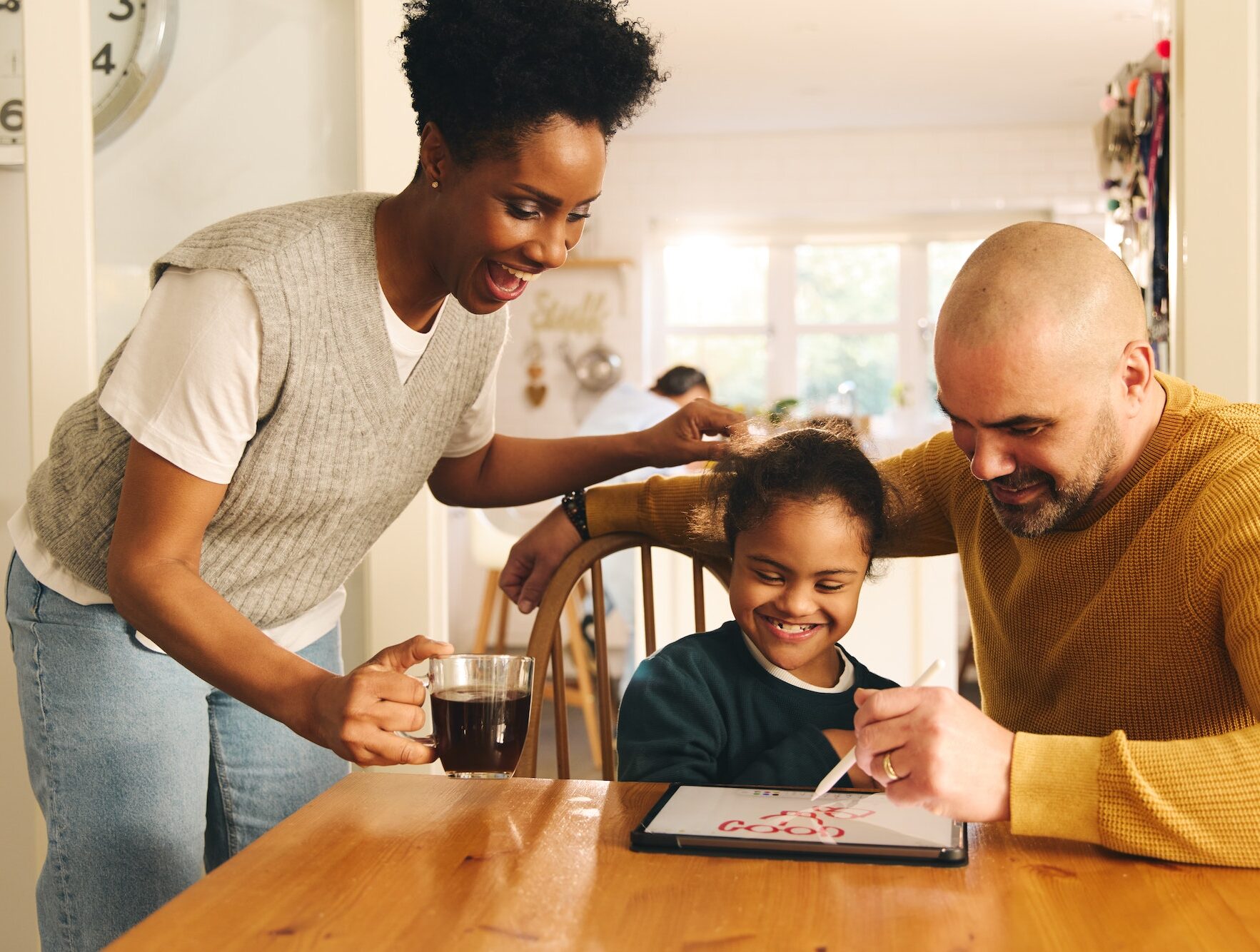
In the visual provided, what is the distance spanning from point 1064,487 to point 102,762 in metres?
1.07

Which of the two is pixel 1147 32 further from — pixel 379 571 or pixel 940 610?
pixel 379 571

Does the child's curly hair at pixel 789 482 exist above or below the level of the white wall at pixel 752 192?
below

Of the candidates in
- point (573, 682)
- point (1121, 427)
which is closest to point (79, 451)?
point (1121, 427)

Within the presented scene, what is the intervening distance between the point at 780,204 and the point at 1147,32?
2079 millimetres

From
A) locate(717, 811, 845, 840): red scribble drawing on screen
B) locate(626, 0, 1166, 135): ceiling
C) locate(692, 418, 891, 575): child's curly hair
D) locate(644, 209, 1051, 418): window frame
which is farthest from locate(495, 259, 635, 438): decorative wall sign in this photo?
locate(717, 811, 845, 840): red scribble drawing on screen

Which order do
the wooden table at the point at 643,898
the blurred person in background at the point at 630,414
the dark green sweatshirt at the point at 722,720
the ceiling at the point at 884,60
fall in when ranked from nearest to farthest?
the wooden table at the point at 643,898
the dark green sweatshirt at the point at 722,720
the blurred person in background at the point at 630,414
the ceiling at the point at 884,60

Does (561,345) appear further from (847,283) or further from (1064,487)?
(1064,487)

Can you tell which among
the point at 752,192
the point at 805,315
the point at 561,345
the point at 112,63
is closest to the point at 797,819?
the point at 112,63

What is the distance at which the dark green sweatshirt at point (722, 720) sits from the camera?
126cm

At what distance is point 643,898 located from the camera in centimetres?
81

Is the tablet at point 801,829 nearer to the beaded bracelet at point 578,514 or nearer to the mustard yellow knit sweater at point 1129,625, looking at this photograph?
the mustard yellow knit sweater at point 1129,625

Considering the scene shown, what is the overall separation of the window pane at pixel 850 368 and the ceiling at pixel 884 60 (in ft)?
3.80

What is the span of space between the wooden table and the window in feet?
18.3

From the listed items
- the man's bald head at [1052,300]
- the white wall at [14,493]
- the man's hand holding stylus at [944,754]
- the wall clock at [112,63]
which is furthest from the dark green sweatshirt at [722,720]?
the wall clock at [112,63]
